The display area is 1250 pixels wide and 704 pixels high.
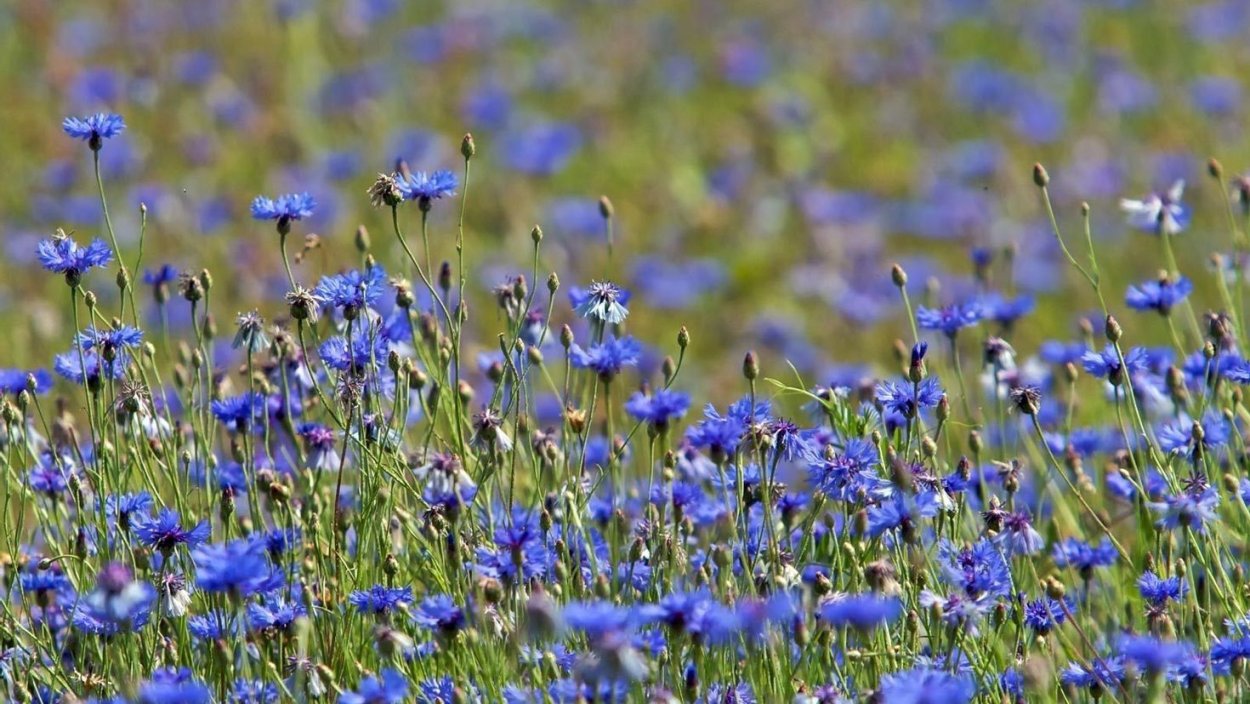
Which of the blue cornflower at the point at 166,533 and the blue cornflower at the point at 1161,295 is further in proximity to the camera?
the blue cornflower at the point at 1161,295

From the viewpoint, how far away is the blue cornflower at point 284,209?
8.18 ft

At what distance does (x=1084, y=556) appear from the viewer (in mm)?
2645

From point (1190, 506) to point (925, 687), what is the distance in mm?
628

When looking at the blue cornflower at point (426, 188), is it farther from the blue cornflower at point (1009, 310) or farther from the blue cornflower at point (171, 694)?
the blue cornflower at point (1009, 310)

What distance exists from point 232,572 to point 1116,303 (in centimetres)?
445

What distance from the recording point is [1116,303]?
18.9 ft

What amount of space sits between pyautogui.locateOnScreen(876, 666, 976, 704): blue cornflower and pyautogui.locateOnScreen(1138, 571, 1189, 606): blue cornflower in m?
0.30

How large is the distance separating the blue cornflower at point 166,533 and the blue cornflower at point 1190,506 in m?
1.34

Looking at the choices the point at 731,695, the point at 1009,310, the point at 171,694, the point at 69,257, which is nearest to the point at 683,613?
the point at 731,695

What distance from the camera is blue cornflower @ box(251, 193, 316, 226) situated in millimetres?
2492

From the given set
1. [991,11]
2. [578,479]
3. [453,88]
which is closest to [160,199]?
[453,88]

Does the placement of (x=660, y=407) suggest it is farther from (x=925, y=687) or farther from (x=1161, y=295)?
(x=1161, y=295)

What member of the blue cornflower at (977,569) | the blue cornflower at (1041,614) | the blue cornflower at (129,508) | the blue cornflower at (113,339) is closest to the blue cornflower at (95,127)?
the blue cornflower at (113,339)

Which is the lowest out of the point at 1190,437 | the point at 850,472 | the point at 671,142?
the point at 850,472
